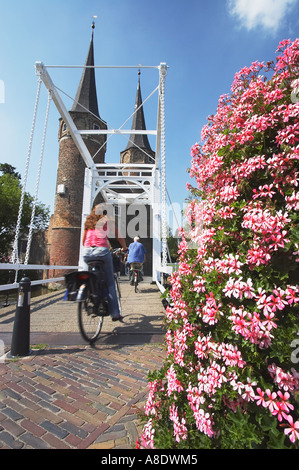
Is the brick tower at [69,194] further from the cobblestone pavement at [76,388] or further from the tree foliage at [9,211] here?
the cobblestone pavement at [76,388]

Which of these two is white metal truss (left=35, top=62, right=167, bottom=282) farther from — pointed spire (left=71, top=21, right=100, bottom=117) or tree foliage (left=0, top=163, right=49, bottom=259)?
tree foliage (left=0, top=163, right=49, bottom=259)

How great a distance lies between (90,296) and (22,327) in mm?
809

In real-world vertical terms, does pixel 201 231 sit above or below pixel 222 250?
above

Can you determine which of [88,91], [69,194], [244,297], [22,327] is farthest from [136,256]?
[88,91]

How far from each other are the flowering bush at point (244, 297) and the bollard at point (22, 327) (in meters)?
1.94

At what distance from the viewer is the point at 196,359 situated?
4.36 ft

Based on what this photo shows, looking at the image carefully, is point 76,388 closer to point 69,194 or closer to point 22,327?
point 22,327

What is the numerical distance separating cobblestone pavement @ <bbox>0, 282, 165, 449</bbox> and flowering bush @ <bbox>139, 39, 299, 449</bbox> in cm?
45

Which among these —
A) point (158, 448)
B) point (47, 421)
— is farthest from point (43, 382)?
point (158, 448)

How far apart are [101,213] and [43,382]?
2.19m

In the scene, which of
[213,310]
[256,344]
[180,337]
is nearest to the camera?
[256,344]

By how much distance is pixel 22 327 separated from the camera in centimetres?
284
